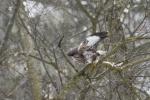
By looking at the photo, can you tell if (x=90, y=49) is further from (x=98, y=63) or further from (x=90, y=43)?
(x=98, y=63)

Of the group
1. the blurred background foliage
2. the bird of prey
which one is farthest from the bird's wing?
the blurred background foliage

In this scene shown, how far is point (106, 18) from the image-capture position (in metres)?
9.24

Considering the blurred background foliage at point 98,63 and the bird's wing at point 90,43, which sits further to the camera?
the blurred background foliage at point 98,63

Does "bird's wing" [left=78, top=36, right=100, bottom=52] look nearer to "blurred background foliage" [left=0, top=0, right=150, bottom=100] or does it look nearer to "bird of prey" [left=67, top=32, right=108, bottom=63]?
"bird of prey" [left=67, top=32, right=108, bottom=63]

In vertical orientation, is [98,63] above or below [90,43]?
below

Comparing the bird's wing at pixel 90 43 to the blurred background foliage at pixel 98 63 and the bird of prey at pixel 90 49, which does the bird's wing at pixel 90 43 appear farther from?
the blurred background foliage at pixel 98 63

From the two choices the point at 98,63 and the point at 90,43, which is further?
the point at 90,43

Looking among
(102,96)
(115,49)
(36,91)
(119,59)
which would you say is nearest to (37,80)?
(36,91)

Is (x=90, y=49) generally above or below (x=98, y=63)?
above

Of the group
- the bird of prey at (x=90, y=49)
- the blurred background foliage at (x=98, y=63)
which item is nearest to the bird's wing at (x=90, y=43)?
the bird of prey at (x=90, y=49)

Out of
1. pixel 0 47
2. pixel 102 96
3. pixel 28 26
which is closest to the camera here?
pixel 0 47

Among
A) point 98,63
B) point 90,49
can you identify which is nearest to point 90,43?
point 90,49

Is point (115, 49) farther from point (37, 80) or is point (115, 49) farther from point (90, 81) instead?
point (37, 80)

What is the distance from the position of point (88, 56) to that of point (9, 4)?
2.87m
